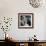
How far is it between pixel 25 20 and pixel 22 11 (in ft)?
1.07

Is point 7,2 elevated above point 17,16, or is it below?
above

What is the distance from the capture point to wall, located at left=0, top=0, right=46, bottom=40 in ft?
14.8

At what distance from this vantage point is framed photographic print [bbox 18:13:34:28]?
4.54 m

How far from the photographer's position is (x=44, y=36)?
14.8 ft

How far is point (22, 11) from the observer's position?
4555mm

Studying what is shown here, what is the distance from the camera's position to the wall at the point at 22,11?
452cm

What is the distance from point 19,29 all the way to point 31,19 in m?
0.54

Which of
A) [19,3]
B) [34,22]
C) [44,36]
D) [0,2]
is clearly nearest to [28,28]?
[34,22]

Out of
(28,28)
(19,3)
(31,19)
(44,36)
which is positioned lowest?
(44,36)

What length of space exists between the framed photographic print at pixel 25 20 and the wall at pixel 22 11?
0.10m

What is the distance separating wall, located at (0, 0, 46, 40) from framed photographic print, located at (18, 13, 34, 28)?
0.10 m

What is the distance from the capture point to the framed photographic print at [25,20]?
4543 mm

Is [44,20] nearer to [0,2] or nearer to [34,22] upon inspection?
[34,22]

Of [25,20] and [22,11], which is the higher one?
[22,11]
